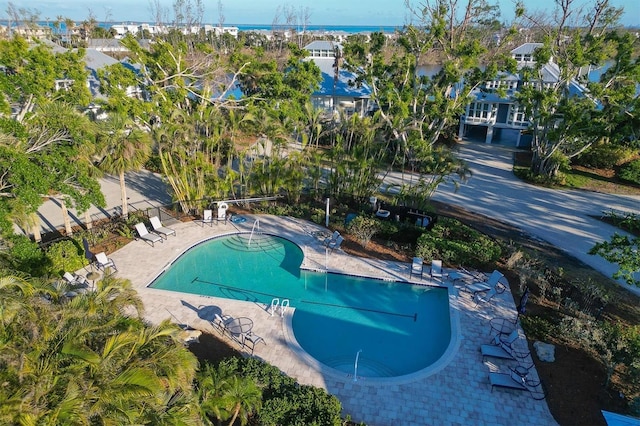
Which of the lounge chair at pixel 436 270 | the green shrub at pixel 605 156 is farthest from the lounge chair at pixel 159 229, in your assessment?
the green shrub at pixel 605 156

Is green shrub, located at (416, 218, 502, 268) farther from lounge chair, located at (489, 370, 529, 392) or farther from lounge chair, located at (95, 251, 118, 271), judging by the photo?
lounge chair, located at (95, 251, 118, 271)

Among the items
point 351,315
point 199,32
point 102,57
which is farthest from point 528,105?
point 199,32

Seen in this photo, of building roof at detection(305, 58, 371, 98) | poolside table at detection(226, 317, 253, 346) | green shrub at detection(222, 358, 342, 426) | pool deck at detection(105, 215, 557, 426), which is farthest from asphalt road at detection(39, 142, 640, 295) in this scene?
building roof at detection(305, 58, 371, 98)

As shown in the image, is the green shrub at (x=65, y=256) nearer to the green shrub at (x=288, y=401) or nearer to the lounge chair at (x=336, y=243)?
the green shrub at (x=288, y=401)

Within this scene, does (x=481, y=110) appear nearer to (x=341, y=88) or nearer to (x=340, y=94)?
(x=340, y=94)

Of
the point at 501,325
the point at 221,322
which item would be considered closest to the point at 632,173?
the point at 501,325

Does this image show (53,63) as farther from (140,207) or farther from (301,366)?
(301,366)
